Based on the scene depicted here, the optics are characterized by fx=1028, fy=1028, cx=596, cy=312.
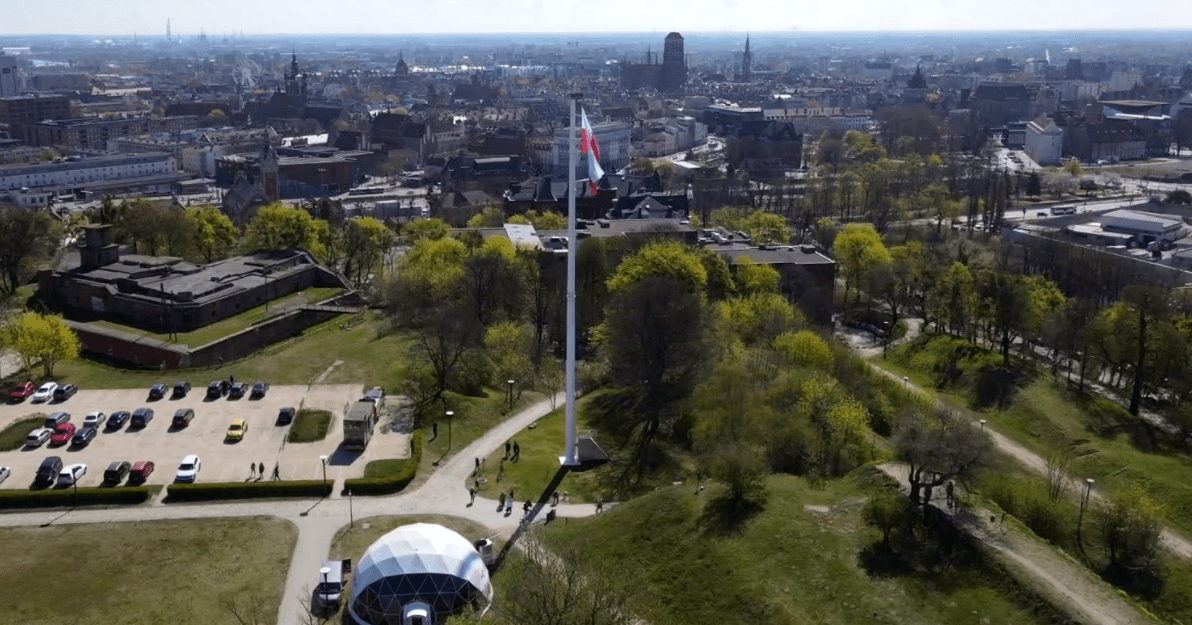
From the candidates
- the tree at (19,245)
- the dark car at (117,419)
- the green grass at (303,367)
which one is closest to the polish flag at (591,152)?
the green grass at (303,367)

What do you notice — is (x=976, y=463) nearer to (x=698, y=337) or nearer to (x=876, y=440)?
(x=876, y=440)

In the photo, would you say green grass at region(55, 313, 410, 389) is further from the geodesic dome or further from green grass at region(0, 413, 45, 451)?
the geodesic dome

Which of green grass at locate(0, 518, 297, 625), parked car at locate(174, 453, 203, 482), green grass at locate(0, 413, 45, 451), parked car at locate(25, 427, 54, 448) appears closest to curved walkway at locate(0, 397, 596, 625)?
green grass at locate(0, 518, 297, 625)

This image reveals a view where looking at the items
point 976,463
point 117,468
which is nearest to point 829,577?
point 976,463

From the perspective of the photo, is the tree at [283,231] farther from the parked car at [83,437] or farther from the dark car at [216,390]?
the parked car at [83,437]

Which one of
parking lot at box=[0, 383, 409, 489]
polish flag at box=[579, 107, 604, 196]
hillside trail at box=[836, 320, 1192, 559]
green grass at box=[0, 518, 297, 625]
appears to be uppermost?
polish flag at box=[579, 107, 604, 196]

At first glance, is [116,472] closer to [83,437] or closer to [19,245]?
[83,437]
